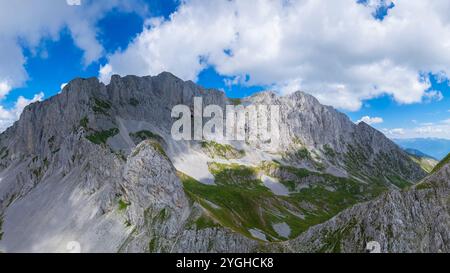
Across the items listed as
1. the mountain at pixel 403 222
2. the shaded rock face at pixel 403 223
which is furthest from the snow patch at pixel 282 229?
the shaded rock face at pixel 403 223

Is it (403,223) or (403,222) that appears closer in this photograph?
(403,223)

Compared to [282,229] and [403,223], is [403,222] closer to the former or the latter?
[403,223]

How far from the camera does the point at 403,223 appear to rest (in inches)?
2773

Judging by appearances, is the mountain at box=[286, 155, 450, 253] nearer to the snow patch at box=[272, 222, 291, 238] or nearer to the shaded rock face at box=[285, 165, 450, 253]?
the shaded rock face at box=[285, 165, 450, 253]

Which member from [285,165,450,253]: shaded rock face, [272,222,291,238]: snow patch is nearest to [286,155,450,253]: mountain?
[285,165,450,253]: shaded rock face

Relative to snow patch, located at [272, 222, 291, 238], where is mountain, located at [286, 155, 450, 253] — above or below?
below

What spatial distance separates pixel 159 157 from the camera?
11969cm

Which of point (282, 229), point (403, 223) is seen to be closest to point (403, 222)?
point (403, 223)

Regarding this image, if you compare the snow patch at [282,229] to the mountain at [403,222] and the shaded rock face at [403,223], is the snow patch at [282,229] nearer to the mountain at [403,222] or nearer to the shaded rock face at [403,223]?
the mountain at [403,222]

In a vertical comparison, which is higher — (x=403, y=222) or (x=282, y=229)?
(x=282, y=229)

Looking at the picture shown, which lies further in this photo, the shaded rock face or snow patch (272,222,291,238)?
snow patch (272,222,291,238)

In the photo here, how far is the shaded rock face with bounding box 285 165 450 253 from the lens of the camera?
66.8 m

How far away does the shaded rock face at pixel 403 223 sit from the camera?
66.8 m
